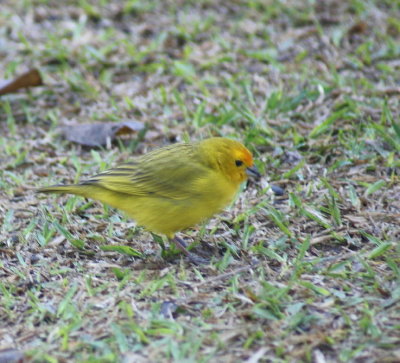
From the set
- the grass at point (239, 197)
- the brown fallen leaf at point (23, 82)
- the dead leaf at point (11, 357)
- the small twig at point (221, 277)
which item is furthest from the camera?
the brown fallen leaf at point (23, 82)

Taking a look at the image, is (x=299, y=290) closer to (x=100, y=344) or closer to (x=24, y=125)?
(x=100, y=344)

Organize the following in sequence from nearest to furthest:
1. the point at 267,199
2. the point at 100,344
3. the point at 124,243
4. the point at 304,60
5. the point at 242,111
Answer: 1. the point at 100,344
2. the point at 124,243
3. the point at 267,199
4. the point at 242,111
5. the point at 304,60

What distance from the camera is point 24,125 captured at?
639 cm

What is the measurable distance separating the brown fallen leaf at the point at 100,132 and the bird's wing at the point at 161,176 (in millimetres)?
1311

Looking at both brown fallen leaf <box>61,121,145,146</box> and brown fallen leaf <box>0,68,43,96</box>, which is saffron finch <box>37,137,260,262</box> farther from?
brown fallen leaf <box>0,68,43,96</box>

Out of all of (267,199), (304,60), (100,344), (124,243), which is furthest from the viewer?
(304,60)

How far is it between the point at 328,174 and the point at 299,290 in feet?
5.18

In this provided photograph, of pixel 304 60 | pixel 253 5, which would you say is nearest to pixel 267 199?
pixel 304 60

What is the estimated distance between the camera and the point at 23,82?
21.7 ft

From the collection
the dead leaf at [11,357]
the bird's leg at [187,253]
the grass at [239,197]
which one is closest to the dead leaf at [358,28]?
the grass at [239,197]

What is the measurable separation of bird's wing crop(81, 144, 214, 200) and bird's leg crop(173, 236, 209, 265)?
307 millimetres

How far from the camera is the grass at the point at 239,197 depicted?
11.7 feet

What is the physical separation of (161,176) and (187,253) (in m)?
0.54

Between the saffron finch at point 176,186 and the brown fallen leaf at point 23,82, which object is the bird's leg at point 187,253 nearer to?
the saffron finch at point 176,186
